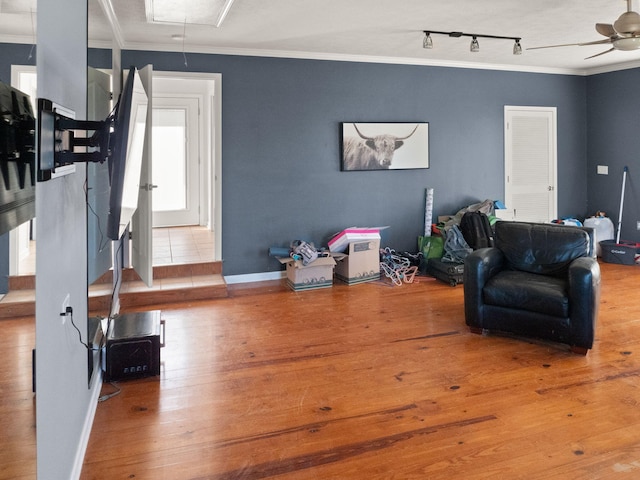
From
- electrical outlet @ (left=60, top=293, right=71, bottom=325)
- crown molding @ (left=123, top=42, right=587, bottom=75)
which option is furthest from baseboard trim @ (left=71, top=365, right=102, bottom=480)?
crown molding @ (left=123, top=42, right=587, bottom=75)

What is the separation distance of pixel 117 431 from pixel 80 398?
0.33 metres

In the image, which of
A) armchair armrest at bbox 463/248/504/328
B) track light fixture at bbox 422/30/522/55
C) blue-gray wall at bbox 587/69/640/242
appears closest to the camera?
armchair armrest at bbox 463/248/504/328

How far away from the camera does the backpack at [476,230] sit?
5.84m

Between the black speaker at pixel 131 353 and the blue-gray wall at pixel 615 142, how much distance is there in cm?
645

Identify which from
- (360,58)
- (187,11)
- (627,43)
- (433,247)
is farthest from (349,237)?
(627,43)

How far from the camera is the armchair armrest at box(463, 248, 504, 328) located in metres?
3.89

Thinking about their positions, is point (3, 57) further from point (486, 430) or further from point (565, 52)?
point (565, 52)

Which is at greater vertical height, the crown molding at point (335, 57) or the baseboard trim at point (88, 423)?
the crown molding at point (335, 57)

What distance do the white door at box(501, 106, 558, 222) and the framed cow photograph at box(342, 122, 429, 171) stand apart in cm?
137

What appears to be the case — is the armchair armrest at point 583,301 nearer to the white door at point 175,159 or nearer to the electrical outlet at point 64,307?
the electrical outlet at point 64,307

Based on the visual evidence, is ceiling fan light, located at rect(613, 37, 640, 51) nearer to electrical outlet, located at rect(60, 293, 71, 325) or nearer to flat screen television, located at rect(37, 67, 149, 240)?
flat screen television, located at rect(37, 67, 149, 240)

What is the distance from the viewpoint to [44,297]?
1.61 metres

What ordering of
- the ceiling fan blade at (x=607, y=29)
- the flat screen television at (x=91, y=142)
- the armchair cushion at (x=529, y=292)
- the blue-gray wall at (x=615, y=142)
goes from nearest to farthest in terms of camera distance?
the flat screen television at (x=91, y=142), the armchair cushion at (x=529, y=292), the ceiling fan blade at (x=607, y=29), the blue-gray wall at (x=615, y=142)

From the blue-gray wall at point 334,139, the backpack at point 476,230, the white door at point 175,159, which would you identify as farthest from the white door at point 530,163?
the white door at point 175,159
